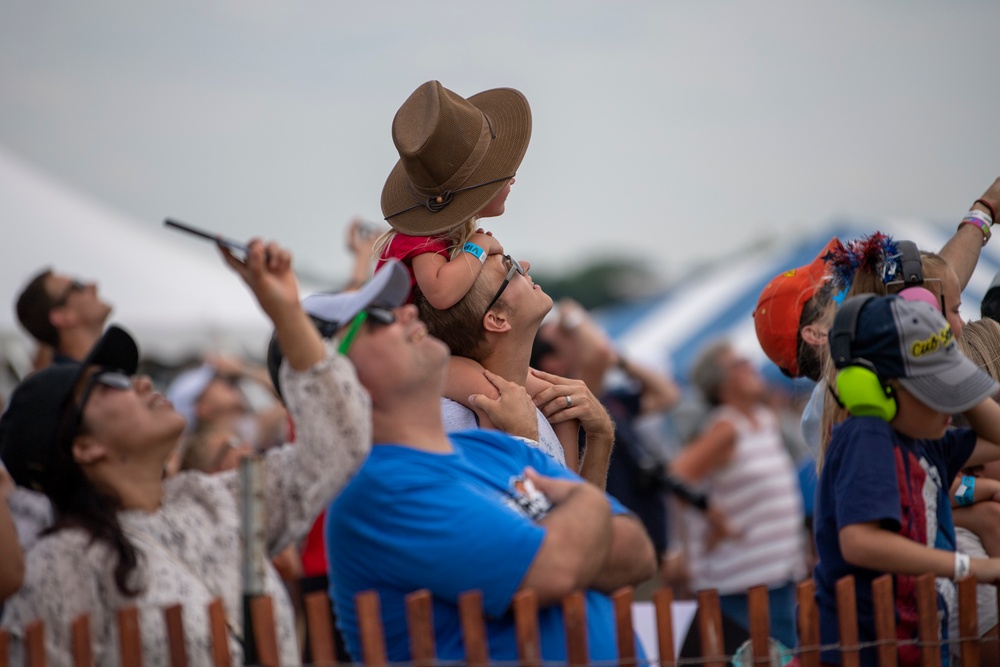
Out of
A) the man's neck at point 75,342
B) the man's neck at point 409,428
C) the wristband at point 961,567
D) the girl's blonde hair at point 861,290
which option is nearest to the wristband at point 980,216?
the girl's blonde hair at point 861,290

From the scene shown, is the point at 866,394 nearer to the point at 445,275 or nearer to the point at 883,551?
the point at 883,551

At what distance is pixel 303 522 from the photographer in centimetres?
262

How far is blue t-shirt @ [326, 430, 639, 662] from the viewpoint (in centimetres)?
246

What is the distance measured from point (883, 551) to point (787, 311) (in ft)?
4.04

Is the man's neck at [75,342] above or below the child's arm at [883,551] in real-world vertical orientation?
above

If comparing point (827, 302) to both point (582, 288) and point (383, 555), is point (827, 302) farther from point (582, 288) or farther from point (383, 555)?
point (582, 288)

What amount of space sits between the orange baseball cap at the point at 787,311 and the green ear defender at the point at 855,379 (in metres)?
0.75

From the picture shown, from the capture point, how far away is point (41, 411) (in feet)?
8.75

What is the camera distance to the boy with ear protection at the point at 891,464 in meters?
2.99

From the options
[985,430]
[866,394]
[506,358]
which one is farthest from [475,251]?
[985,430]

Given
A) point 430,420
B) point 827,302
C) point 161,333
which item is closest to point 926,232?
point 161,333

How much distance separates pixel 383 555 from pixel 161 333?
986cm

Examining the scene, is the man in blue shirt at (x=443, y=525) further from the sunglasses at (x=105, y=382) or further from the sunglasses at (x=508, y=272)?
the sunglasses at (x=508, y=272)

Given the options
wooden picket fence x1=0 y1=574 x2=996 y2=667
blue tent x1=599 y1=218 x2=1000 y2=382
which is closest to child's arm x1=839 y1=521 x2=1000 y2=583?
wooden picket fence x1=0 y1=574 x2=996 y2=667
